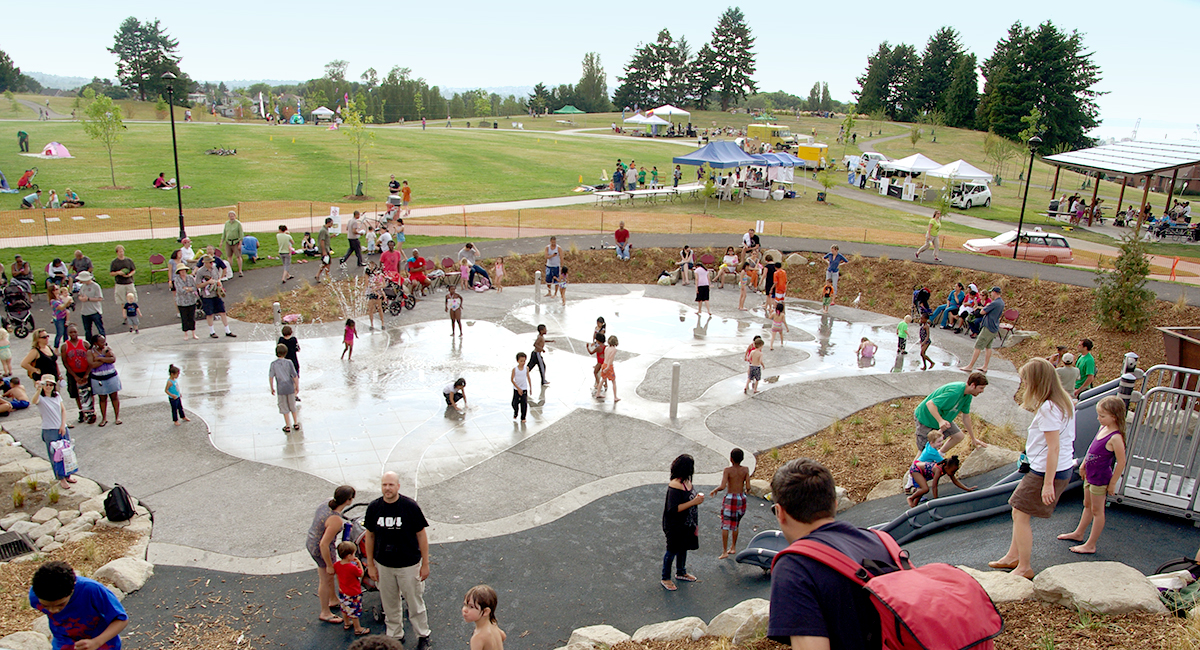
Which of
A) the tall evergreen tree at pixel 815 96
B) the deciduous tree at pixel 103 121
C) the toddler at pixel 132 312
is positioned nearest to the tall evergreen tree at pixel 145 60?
the deciduous tree at pixel 103 121

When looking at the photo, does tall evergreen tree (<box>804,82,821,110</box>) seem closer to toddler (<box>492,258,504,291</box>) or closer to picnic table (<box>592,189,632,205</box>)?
picnic table (<box>592,189,632,205</box>)

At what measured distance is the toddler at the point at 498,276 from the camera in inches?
903

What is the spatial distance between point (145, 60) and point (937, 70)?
105 m

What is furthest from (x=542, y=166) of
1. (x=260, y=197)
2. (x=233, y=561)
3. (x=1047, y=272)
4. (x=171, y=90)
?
(x=233, y=561)

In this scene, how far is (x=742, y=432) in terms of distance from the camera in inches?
508

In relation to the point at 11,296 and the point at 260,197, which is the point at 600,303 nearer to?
the point at 11,296

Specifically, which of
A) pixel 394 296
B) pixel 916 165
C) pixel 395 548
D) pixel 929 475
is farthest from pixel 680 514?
pixel 916 165

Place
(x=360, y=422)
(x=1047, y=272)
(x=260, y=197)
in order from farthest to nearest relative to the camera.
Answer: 1. (x=260, y=197)
2. (x=1047, y=272)
3. (x=360, y=422)

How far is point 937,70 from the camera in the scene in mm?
95688

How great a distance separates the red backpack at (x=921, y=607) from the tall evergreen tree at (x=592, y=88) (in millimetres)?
122750

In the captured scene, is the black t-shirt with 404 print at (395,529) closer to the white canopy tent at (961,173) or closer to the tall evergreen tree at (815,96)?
the white canopy tent at (961,173)

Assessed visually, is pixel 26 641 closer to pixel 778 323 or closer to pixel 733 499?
pixel 733 499

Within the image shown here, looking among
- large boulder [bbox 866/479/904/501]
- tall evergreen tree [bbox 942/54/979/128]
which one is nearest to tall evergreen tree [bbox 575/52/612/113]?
tall evergreen tree [bbox 942/54/979/128]

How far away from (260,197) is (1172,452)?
40647 millimetres
